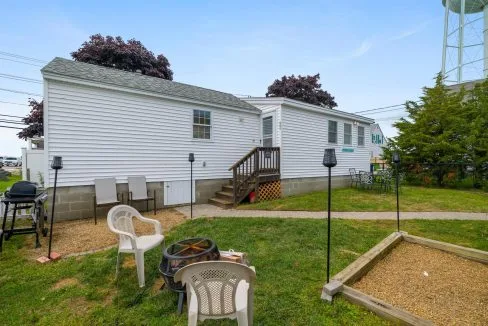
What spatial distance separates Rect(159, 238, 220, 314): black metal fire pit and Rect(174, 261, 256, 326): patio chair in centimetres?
60

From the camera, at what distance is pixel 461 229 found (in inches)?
208

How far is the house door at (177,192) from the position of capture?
8.26m

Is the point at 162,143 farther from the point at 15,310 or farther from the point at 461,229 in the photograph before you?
the point at 461,229

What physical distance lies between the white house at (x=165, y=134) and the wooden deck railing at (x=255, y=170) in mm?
78

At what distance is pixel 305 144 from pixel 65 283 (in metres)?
9.07

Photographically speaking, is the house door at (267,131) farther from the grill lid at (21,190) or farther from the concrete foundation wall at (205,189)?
the grill lid at (21,190)

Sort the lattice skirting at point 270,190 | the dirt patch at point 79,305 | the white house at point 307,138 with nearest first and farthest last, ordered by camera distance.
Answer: the dirt patch at point 79,305 < the lattice skirting at point 270,190 < the white house at point 307,138

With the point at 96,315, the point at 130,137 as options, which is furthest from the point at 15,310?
the point at 130,137

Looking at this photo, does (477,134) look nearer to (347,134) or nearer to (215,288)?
(347,134)

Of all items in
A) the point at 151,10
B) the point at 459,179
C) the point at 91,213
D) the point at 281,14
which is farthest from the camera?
the point at 459,179

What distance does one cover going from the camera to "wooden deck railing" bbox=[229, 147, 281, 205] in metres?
8.50

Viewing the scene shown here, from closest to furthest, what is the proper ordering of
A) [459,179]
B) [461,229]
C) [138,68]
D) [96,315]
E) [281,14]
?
[96,315] < [461,229] < [281,14] < [459,179] < [138,68]

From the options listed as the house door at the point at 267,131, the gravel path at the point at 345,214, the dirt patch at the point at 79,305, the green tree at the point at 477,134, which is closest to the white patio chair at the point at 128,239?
the dirt patch at the point at 79,305

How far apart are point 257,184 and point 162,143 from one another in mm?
3564
